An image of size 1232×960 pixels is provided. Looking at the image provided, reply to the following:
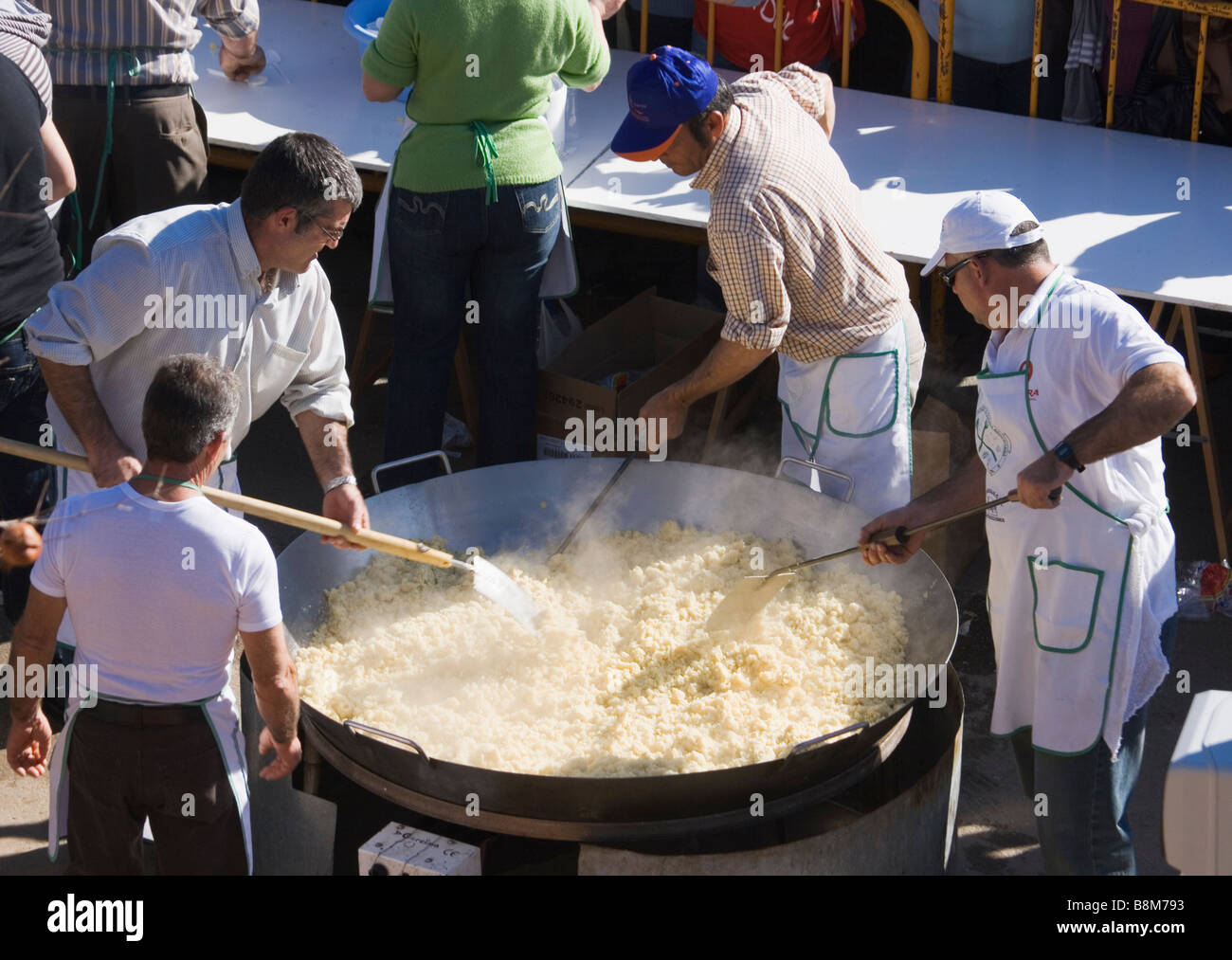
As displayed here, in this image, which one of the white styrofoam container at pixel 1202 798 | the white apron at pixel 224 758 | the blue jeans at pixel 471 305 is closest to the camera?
the white styrofoam container at pixel 1202 798

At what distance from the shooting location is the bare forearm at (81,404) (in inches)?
123

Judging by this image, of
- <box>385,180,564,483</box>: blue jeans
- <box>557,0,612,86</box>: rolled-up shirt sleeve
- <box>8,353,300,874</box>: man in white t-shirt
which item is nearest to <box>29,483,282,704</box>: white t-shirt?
<box>8,353,300,874</box>: man in white t-shirt

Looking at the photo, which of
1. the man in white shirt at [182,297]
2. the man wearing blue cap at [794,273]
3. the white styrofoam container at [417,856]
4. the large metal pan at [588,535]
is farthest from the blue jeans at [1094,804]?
the man in white shirt at [182,297]

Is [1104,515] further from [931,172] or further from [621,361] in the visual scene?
[621,361]

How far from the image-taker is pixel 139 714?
2.78m

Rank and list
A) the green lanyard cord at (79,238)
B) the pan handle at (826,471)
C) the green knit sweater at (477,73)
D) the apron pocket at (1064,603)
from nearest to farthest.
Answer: the apron pocket at (1064,603)
the pan handle at (826,471)
the green knit sweater at (477,73)
the green lanyard cord at (79,238)

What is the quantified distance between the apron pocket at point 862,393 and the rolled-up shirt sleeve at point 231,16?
106 inches

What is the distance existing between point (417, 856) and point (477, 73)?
91.7 inches

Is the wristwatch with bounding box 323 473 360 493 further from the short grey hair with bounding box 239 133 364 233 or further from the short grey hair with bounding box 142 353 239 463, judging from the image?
the short grey hair with bounding box 142 353 239 463

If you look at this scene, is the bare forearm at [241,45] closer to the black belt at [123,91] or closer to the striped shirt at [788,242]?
the black belt at [123,91]

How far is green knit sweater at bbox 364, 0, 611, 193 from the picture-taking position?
13.2 feet

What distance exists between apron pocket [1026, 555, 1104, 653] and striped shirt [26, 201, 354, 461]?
73.1 inches

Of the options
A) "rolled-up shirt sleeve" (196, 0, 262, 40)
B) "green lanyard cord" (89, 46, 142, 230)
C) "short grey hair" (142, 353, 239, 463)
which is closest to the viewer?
→ "short grey hair" (142, 353, 239, 463)
